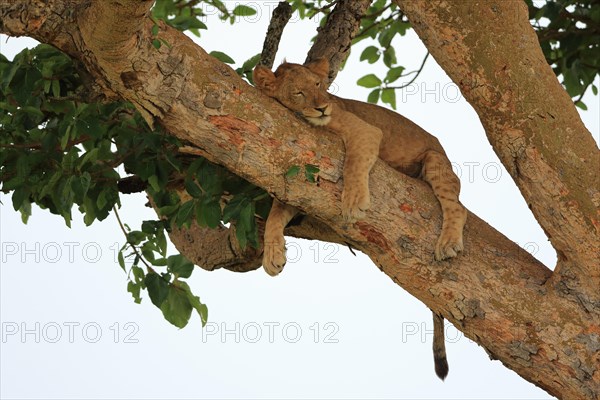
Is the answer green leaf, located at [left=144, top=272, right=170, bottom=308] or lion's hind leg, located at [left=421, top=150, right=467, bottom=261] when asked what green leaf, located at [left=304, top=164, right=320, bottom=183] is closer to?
lion's hind leg, located at [left=421, top=150, right=467, bottom=261]

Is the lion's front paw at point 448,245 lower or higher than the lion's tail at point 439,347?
higher

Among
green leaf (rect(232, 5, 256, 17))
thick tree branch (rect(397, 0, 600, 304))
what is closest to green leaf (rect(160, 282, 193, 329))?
thick tree branch (rect(397, 0, 600, 304))

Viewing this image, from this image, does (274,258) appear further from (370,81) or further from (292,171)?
(370,81)

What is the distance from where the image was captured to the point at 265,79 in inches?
192

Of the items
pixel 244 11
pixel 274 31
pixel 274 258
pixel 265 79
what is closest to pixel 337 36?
pixel 274 31

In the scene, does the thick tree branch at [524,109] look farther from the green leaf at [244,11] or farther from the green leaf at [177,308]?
the green leaf at [244,11]

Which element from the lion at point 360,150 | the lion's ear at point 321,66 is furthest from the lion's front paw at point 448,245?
the lion's ear at point 321,66

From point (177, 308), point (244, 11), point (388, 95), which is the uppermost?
point (244, 11)

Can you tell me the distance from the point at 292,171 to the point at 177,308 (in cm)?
131

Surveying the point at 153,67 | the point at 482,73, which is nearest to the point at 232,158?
the point at 153,67

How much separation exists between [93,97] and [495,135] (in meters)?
1.91

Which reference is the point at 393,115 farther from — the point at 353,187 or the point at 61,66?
the point at 61,66

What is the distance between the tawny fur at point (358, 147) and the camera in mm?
4168

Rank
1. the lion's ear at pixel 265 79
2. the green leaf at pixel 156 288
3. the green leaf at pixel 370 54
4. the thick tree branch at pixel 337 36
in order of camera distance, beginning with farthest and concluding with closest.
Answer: the green leaf at pixel 370 54, the thick tree branch at pixel 337 36, the green leaf at pixel 156 288, the lion's ear at pixel 265 79
